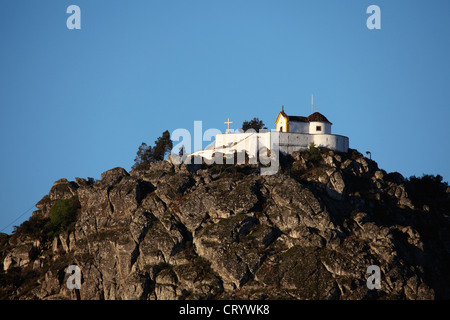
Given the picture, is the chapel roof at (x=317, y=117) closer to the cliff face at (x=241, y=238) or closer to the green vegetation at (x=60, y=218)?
the cliff face at (x=241, y=238)

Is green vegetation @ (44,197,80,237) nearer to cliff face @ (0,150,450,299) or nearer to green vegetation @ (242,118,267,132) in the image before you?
cliff face @ (0,150,450,299)

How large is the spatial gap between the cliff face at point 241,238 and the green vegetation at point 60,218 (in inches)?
48.0

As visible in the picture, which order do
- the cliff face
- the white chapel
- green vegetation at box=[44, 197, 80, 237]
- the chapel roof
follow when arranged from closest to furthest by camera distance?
the cliff face < green vegetation at box=[44, 197, 80, 237] < the white chapel < the chapel roof

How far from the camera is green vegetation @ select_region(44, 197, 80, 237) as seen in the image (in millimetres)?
129000

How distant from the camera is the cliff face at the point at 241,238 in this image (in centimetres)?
10881

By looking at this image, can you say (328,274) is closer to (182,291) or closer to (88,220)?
(182,291)

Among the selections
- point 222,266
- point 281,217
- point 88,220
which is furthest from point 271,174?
point 88,220

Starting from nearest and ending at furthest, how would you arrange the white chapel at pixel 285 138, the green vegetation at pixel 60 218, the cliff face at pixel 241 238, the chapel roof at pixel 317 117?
1. the cliff face at pixel 241 238
2. the green vegetation at pixel 60 218
3. the white chapel at pixel 285 138
4. the chapel roof at pixel 317 117

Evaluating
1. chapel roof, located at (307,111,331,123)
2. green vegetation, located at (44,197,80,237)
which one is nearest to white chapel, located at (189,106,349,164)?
chapel roof, located at (307,111,331,123)

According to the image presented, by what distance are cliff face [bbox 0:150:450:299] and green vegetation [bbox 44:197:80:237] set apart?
48.0 inches

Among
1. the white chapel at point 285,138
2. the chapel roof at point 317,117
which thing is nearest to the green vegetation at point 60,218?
the white chapel at point 285,138
